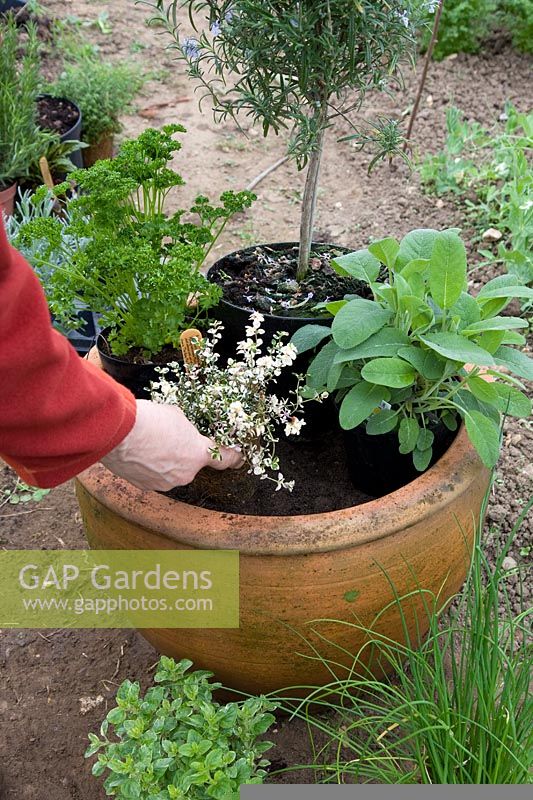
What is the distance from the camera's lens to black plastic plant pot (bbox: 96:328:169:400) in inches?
69.3

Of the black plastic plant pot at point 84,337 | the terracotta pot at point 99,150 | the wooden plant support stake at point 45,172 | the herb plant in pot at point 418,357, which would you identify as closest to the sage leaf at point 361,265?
the herb plant in pot at point 418,357

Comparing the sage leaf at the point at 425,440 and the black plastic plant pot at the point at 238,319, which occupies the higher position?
the black plastic plant pot at the point at 238,319

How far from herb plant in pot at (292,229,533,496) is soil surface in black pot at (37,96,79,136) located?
2575 millimetres

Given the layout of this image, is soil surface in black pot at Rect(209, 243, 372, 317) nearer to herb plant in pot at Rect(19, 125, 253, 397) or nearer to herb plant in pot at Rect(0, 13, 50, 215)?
herb plant in pot at Rect(19, 125, 253, 397)

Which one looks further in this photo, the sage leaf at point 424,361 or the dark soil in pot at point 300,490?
the dark soil in pot at point 300,490


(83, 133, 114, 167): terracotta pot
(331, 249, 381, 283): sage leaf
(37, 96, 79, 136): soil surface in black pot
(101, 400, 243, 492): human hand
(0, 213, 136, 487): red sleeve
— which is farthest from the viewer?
(83, 133, 114, 167): terracotta pot

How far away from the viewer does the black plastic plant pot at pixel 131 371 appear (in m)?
1.76

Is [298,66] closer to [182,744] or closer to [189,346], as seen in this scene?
[189,346]

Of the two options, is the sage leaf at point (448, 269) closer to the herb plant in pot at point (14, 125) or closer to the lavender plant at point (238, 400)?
the lavender plant at point (238, 400)

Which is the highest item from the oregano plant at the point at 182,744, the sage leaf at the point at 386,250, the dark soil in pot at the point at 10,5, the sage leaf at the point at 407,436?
the sage leaf at the point at 386,250

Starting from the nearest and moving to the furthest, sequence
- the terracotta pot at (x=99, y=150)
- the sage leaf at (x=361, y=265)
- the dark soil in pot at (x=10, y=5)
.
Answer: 1. the sage leaf at (x=361, y=265)
2. the terracotta pot at (x=99, y=150)
3. the dark soil in pot at (x=10, y=5)

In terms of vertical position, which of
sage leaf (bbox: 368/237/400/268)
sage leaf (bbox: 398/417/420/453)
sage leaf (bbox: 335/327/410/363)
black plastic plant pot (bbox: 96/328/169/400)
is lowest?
black plastic plant pot (bbox: 96/328/169/400)

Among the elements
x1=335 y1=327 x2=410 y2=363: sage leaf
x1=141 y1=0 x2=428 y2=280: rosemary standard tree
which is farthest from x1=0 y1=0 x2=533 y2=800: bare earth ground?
x1=141 y1=0 x2=428 y2=280: rosemary standard tree

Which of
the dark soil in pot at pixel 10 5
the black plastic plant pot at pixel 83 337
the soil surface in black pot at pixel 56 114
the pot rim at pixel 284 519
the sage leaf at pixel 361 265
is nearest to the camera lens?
the pot rim at pixel 284 519
